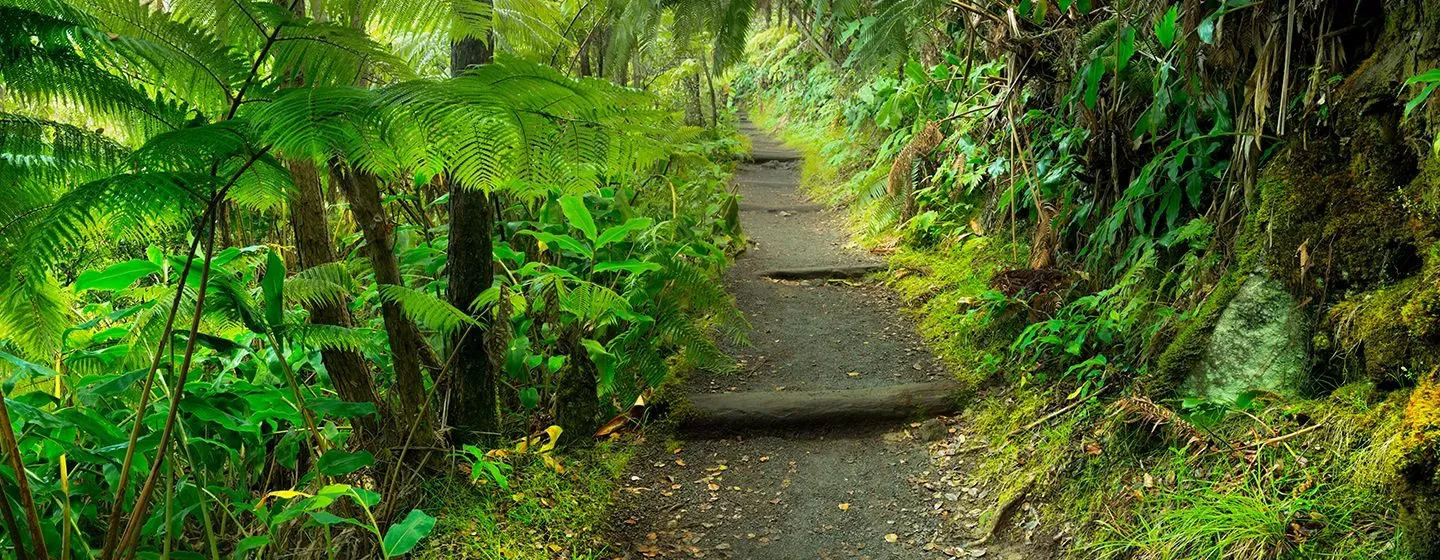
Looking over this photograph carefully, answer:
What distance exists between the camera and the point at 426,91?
1458mm

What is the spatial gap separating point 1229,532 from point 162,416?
9.32 ft

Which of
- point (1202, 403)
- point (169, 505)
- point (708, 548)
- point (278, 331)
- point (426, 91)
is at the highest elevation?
point (426, 91)

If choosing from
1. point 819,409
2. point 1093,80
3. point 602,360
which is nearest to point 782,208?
point 819,409

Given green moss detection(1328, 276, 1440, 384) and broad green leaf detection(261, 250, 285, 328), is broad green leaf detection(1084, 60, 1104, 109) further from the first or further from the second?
broad green leaf detection(261, 250, 285, 328)

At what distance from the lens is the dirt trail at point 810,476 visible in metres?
3.19

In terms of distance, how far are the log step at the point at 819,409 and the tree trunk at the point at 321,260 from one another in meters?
1.72

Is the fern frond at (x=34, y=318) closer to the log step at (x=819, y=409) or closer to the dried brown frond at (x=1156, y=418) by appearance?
the log step at (x=819, y=409)

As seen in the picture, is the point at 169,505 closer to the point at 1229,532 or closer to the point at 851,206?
the point at 1229,532

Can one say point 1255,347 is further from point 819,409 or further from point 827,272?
point 827,272

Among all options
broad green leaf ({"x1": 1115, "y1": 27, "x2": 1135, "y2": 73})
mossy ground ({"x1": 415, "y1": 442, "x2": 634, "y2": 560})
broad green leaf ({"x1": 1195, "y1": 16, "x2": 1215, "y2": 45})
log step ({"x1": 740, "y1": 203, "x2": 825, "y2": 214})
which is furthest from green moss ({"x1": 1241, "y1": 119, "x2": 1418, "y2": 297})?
log step ({"x1": 740, "y1": 203, "x2": 825, "y2": 214})

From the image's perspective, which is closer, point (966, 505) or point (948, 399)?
point (966, 505)

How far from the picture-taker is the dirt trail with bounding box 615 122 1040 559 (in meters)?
3.19

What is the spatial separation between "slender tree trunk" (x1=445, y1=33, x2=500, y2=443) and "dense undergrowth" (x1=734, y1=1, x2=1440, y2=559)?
124 cm

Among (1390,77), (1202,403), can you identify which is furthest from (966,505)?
(1390,77)
